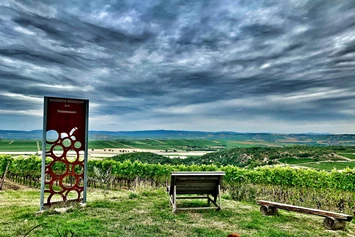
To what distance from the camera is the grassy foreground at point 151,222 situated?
5.29 m

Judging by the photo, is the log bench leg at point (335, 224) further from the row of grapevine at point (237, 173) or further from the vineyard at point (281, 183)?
the row of grapevine at point (237, 173)

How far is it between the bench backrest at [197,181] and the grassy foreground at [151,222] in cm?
58

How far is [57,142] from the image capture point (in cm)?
718

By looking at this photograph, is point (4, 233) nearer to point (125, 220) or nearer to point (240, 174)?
point (125, 220)

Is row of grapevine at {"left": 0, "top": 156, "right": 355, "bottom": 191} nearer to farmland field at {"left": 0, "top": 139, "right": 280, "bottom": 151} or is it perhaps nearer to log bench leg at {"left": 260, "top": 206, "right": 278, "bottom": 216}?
log bench leg at {"left": 260, "top": 206, "right": 278, "bottom": 216}

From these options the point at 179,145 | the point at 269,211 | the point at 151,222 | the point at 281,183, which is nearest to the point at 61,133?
the point at 151,222

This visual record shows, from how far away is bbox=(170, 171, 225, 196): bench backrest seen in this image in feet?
22.8

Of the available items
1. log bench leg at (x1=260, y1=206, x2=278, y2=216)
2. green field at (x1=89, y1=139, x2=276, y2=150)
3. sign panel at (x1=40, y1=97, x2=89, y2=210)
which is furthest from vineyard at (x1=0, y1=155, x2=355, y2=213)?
green field at (x1=89, y1=139, x2=276, y2=150)

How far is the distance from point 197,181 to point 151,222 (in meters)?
1.77

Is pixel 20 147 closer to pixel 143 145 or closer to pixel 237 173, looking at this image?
pixel 143 145

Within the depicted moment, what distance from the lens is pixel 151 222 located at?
5.98 m

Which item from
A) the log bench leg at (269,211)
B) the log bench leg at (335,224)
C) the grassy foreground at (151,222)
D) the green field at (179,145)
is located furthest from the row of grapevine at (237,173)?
the green field at (179,145)

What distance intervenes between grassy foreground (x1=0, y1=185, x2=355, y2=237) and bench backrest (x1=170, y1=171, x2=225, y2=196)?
58 cm

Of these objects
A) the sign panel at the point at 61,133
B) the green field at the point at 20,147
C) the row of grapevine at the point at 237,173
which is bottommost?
the green field at the point at 20,147
